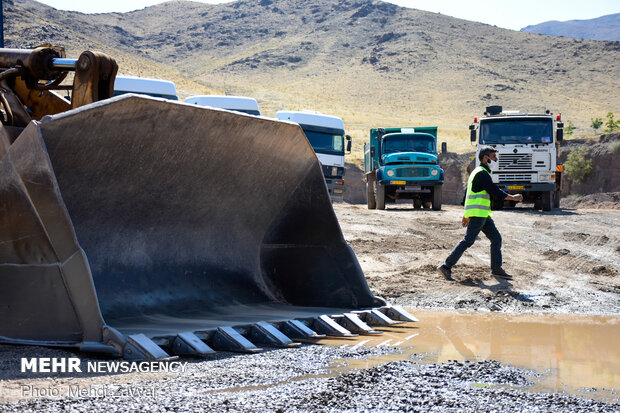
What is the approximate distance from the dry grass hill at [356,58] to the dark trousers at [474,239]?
124 feet

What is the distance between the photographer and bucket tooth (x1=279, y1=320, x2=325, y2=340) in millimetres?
5996

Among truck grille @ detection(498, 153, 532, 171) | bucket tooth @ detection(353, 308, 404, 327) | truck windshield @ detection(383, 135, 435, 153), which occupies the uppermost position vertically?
truck windshield @ detection(383, 135, 435, 153)

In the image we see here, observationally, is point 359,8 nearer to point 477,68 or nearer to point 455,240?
point 477,68

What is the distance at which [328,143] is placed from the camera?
23.5 meters

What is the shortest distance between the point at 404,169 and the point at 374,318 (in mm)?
15558

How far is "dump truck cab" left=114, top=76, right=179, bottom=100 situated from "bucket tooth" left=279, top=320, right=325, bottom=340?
1218cm

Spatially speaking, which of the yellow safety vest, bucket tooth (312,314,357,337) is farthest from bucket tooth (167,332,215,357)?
the yellow safety vest

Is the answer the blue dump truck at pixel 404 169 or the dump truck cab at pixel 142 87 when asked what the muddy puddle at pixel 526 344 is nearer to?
the dump truck cab at pixel 142 87

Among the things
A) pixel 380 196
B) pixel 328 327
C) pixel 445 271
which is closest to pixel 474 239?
pixel 445 271

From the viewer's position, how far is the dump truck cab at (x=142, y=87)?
1747cm

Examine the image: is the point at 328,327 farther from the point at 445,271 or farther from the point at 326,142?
the point at 326,142

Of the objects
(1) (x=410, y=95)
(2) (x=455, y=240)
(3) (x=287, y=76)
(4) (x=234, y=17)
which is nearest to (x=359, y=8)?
(4) (x=234, y=17)

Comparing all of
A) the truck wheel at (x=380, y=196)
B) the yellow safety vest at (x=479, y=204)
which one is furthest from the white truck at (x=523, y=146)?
the yellow safety vest at (x=479, y=204)

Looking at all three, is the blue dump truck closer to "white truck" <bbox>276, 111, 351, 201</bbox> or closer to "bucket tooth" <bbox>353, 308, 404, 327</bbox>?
"white truck" <bbox>276, 111, 351, 201</bbox>
